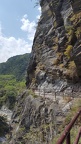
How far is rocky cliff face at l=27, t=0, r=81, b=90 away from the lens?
52.7ft

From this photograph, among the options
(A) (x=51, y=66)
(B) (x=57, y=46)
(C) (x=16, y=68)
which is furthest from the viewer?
(C) (x=16, y=68)

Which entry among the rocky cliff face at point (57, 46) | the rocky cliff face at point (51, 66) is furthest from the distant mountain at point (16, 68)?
the rocky cliff face at point (51, 66)

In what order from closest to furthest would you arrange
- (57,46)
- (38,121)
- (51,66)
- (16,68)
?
(38,121), (51,66), (57,46), (16,68)

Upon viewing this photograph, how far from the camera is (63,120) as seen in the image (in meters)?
12.3

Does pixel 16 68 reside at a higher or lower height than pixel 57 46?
higher

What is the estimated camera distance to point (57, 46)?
19094 mm

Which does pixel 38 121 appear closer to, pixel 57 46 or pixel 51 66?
pixel 51 66

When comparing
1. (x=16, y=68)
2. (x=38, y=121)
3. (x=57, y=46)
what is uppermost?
(x=16, y=68)

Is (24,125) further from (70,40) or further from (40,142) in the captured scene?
(70,40)

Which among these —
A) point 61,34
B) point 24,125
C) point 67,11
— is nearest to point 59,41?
point 61,34

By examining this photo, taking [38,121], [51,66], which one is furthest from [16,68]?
[38,121]

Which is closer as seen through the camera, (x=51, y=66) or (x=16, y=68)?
(x=51, y=66)

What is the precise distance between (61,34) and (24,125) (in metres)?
7.91

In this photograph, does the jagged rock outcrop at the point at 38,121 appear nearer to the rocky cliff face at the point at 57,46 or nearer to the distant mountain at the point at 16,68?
the rocky cliff face at the point at 57,46
